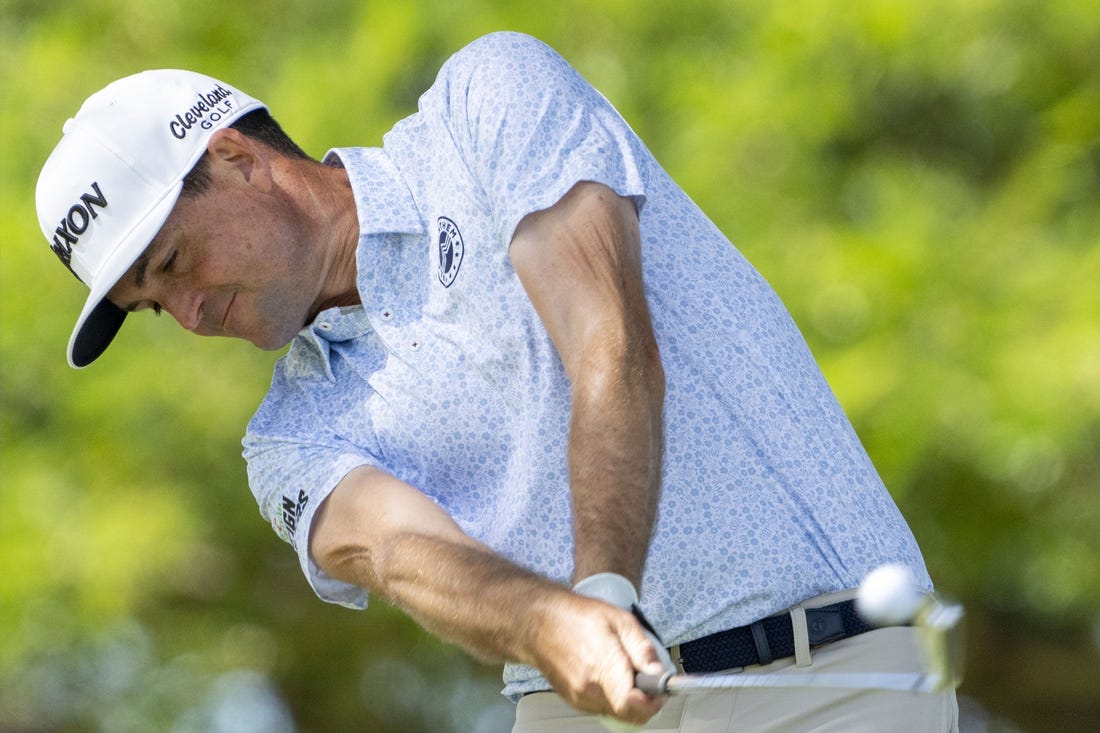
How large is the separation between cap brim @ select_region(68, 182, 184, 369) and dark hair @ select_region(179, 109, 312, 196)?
0.07 feet

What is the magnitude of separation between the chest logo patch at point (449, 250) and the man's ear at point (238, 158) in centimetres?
33

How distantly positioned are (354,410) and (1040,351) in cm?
233

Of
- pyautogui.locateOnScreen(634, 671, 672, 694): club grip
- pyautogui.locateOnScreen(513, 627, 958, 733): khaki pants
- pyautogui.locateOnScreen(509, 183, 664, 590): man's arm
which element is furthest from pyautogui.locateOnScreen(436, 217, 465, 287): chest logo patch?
pyautogui.locateOnScreen(634, 671, 672, 694): club grip

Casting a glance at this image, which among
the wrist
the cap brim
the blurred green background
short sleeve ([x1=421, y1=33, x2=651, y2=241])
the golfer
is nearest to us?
the wrist

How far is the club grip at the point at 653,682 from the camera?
4.93ft

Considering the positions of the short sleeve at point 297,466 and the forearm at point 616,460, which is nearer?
the forearm at point 616,460

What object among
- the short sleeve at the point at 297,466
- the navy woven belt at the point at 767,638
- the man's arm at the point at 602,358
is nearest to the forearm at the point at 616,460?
the man's arm at the point at 602,358

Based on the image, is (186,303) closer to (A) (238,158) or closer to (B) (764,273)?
(A) (238,158)

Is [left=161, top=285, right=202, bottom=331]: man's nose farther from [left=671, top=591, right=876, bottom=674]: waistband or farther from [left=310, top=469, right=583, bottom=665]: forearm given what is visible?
[left=671, top=591, right=876, bottom=674]: waistband

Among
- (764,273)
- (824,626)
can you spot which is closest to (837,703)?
(824,626)

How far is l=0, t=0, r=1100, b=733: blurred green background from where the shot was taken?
4.37 metres

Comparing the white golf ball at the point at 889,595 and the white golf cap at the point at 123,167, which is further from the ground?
the white golf cap at the point at 123,167

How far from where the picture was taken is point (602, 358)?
72.5 inches

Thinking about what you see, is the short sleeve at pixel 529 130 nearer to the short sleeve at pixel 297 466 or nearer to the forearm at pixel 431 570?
the forearm at pixel 431 570
